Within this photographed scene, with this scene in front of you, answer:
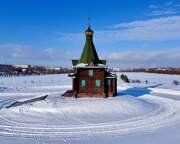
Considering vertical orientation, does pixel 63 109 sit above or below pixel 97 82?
below

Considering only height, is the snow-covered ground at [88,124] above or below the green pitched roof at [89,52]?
below

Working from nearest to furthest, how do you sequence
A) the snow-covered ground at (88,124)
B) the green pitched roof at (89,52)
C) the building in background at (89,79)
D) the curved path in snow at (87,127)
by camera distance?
the snow-covered ground at (88,124) → the curved path in snow at (87,127) → the building in background at (89,79) → the green pitched roof at (89,52)

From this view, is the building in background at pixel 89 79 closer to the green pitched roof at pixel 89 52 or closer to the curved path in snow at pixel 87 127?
the green pitched roof at pixel 89 52

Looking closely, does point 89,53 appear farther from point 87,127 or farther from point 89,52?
point 87,127

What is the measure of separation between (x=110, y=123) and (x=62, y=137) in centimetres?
348

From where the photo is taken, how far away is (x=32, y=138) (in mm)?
10188

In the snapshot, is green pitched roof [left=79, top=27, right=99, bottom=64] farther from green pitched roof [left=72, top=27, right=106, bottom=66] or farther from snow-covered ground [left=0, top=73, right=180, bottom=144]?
snow-covered ground [left=0, top=73, right=180, bottom=144]

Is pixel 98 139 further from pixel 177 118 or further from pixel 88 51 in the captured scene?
pixel 88 51

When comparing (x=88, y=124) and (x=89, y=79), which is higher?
(x=89, y=79)

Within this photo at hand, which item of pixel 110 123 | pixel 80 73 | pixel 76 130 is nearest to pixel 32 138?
pixel 76 130

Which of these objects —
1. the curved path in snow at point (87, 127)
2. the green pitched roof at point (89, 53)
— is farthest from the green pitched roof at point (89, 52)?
the curved path in snow at point (87, 127)

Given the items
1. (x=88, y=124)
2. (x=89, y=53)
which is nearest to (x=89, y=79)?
(x=89, y=53)

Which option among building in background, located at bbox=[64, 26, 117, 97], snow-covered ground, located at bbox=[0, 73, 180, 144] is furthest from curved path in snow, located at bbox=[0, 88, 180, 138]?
building in background, located at bbox=[64, 26, 117, 97]

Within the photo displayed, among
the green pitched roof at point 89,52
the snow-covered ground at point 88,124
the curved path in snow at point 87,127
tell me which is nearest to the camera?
the snow-covered ground at point 88,124
